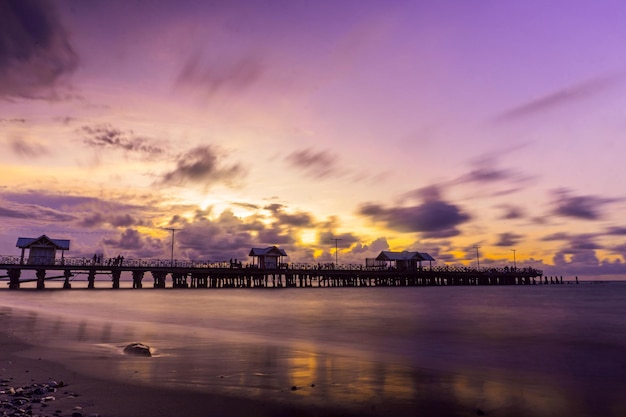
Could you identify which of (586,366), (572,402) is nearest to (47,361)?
(572,402)

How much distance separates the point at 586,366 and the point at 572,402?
5.42 meters

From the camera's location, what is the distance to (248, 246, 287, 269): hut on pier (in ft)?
277

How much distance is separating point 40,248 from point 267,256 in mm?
37259

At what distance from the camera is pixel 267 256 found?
84750 millimetres

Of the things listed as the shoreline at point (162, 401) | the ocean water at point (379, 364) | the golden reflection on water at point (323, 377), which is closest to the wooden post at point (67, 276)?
the ocean water at point (379, 364)

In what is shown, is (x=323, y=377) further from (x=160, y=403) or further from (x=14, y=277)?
(x=14, y=277)

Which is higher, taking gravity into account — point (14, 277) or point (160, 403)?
point (14, 277)

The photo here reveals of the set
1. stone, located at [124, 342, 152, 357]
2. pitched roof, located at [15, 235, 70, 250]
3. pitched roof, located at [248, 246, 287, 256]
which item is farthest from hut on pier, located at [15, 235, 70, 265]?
stone, located at [124, 342, 152, 357]

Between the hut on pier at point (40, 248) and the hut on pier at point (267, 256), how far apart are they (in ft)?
108

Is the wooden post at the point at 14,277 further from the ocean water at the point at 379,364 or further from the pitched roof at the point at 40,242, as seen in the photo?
the ocean water at the point at 379,364

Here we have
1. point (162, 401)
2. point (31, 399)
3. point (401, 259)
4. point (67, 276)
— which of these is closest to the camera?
point (31, 399)

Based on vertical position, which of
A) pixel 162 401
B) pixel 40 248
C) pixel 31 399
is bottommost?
pixel 162 401

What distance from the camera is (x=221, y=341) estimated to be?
1614cm

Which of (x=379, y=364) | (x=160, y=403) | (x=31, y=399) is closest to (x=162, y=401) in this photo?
(x=160, y=403)
